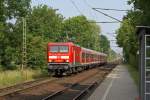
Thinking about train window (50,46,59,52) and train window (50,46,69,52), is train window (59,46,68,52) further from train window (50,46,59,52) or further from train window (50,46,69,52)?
train window (50,46,59,52)

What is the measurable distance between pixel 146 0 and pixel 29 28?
48833 mm

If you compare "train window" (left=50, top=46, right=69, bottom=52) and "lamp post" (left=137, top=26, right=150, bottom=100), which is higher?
"train window" (left=50, top=46, right=69, bottom=52)

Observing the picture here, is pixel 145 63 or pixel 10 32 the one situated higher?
pixel 10 32

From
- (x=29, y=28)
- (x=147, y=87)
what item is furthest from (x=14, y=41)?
(x=147, y=87)

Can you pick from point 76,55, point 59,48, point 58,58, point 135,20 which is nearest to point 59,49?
point 59,48

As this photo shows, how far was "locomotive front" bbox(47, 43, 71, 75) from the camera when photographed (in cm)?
4466

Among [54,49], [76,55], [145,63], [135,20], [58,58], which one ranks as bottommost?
[145,63]

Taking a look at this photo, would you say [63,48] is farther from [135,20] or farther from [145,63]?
[145,63]

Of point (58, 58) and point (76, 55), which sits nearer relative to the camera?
point (58, 58)

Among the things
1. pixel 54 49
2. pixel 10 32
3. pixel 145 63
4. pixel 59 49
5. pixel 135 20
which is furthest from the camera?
pixel 10 32

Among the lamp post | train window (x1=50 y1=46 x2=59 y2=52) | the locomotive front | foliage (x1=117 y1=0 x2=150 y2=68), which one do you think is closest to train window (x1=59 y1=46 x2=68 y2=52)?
the locomotive front

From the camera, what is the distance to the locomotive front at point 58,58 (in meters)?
44.7

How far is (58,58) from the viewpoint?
45.2 meters

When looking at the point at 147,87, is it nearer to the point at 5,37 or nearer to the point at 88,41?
the point at 5,37
